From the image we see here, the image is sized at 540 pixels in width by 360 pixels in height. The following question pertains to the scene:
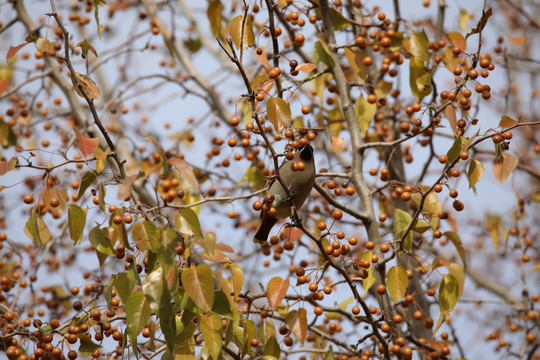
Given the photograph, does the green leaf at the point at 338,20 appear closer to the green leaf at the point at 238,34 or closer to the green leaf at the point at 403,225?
the green leaf at the point at 238,34

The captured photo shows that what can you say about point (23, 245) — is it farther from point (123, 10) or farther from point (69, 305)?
point (123, 10)

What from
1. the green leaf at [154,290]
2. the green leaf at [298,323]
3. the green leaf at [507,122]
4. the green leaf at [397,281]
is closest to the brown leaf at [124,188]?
the green leaf at [154,290]

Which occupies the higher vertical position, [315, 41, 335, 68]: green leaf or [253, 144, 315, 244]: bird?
[315, 41, 335, 68]: green leaf

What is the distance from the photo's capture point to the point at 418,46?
134 inches

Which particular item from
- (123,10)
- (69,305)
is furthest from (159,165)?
(123,10)

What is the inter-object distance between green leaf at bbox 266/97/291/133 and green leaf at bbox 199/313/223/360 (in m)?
0.83

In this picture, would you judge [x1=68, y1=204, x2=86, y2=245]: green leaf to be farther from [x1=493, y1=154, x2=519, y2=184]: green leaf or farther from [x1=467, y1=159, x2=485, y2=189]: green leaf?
[x1=493, y1=154, x2=519, y2=184]: green leaf

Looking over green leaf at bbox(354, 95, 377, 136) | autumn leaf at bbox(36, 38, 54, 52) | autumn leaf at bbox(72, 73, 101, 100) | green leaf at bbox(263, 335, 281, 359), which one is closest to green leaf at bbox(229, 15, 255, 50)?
autumn leaf at bbox(72, 73, 101, 100)

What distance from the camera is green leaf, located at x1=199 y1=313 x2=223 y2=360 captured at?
91.0 inches

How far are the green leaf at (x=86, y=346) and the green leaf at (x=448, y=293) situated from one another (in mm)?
1628

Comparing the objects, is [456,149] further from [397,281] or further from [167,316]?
[167,316]

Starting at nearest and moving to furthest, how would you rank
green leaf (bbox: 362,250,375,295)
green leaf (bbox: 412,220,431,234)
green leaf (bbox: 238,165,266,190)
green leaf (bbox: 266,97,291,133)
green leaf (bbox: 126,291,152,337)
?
green leaf (bbox: 126,291,152,337) < green leaf (bbox: 266,97,291,133) < green leaf (bbox: 362,250,375,295) < green leaf (bbox: 412,220,431,234) < green leaf (bbox: 238,165,266,190)

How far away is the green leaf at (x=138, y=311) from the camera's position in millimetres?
2129

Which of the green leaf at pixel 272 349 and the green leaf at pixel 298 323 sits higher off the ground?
the green leaf at pixel 298 323
